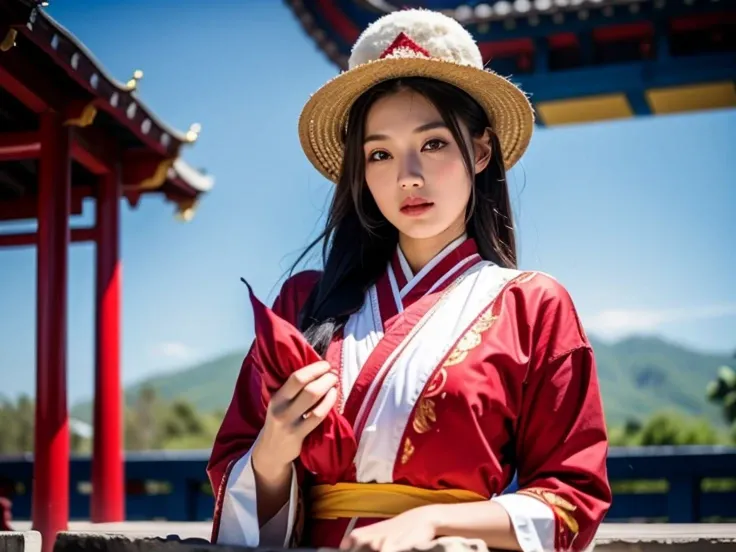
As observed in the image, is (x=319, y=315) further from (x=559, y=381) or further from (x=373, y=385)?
(x=559, y=381)

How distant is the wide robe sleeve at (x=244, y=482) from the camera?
5.47 ft

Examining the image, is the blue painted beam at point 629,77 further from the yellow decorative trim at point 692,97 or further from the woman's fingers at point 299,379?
the woman's fingers at point 299,379

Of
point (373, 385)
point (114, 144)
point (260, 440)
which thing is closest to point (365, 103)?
point (373, 385)

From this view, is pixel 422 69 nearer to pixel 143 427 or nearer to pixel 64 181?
pixel 64 181

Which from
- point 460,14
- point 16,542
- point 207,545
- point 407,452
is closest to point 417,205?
point 407,452

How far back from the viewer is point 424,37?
1895 mm

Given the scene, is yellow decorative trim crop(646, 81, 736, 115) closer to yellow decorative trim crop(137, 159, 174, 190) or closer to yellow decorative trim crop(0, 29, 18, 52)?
yellow decorative trim crop(137, 159, 174, 190)

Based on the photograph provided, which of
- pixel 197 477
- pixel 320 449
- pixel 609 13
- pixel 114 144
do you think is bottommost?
pixel 197 477

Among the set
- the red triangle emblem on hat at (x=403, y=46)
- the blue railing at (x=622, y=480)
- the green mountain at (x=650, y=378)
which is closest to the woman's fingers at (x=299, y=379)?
the red triangle emblem on hat at (x=403, y=46)

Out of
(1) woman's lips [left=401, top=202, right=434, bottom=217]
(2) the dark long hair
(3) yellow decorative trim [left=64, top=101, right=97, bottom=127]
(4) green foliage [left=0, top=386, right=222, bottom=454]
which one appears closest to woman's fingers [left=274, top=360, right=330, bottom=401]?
(2) the dark long hair

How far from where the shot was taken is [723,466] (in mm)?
6480

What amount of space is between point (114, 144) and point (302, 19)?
4.95 feet

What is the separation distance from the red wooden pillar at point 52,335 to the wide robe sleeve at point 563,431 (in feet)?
12.1

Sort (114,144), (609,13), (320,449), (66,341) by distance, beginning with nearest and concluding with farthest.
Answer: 1. (320,449)
2. (66,341)
3. (609,13)
4. (114,144)
